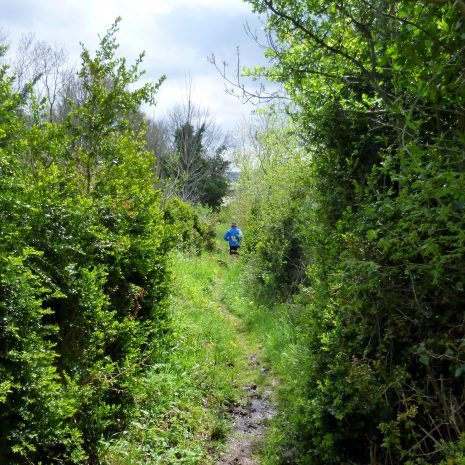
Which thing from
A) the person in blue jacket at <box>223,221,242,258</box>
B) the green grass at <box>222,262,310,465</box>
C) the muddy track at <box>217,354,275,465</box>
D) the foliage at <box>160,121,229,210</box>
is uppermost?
the foliage at <box>160,121,229,210</box>

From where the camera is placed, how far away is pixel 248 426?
5.20 meters

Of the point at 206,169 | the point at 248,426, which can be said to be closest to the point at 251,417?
the point at 248,426

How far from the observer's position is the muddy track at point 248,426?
4520 mm

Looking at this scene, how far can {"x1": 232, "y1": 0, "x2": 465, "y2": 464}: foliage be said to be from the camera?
267 cm

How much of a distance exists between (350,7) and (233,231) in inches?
507

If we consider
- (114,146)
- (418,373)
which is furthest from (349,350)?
(114,146)

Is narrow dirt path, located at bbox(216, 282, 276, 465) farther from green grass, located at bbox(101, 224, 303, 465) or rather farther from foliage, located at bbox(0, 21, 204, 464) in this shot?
foliage, located at bbox(0, 21, 204, 464)

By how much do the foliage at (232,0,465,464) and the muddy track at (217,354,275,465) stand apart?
622mm

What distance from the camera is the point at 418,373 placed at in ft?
10.5

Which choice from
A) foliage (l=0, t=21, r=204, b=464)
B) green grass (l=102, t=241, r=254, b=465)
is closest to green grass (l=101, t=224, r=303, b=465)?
green grass (l=102, t=241, r=254, b=465)

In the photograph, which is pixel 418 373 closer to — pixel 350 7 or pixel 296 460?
pixel 296 460

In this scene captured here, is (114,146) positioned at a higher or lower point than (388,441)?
higher

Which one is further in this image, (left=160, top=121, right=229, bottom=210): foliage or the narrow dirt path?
(left=160, top=121, right=229, bottom=210): foliage

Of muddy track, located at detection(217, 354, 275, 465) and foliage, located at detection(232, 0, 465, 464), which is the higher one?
foliage, located at detection(232, 0, 465, 464)
